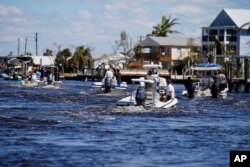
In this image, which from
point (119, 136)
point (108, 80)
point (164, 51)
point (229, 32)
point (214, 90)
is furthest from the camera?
point (164, 51)

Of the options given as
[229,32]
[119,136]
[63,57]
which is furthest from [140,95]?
[63,57]

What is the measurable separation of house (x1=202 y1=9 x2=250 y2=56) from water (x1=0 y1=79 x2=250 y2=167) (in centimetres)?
7571

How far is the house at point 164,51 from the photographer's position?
128 metres

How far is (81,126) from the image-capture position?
28.7 m

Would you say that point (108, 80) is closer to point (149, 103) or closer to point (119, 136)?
point (149, 103)

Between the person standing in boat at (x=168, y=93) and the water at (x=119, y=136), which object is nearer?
the water at (x=119, y=136)

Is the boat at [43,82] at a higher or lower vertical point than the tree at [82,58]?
lower

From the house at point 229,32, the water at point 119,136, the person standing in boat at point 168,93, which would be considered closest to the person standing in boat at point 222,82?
the person standing in boat at point 168,93

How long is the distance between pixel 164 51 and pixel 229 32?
18.1 meters

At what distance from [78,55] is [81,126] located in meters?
118

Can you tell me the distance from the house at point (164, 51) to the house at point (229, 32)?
1027 cm

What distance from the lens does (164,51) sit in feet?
429

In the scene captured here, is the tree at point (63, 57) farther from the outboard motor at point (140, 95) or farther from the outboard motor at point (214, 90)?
the outboard motor at point (140, 95)

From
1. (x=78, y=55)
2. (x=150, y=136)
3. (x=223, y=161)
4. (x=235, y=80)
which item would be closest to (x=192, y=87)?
(x=235, y=80)
